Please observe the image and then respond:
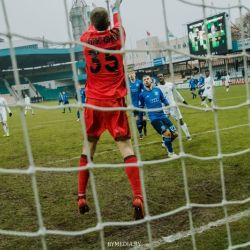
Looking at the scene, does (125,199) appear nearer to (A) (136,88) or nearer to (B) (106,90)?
(B) (106,90)

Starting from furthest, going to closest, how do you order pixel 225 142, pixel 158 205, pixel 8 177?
pixel 225 142 → pixel 8 177 → pixel 158 205

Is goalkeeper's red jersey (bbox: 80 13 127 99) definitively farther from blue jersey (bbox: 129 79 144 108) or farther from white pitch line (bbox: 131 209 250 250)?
blue jersey (bbox: 129 79 144 108)

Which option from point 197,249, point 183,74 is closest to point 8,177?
point 197,249

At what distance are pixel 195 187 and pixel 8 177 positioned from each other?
300cm

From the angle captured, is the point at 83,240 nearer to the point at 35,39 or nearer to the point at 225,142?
the point at 35,39

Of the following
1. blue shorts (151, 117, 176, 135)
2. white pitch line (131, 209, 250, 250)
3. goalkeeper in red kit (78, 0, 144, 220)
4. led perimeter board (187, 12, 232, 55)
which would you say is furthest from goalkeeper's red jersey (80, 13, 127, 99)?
blue shorts (151, 117, 176, 135)

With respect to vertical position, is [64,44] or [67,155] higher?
[64,44]

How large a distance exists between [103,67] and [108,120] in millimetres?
471

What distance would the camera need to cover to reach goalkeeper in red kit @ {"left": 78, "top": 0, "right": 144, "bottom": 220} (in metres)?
3.32

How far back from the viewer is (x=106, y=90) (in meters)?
3.44

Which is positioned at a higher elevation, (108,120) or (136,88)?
(136,88)

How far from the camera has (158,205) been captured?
3.88m

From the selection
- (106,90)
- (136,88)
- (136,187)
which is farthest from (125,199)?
(136,88)

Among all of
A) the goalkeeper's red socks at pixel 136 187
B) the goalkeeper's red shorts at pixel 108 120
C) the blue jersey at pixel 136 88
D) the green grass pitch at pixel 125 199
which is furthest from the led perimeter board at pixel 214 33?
the goalkeeper's red socks at pixel 136 187
